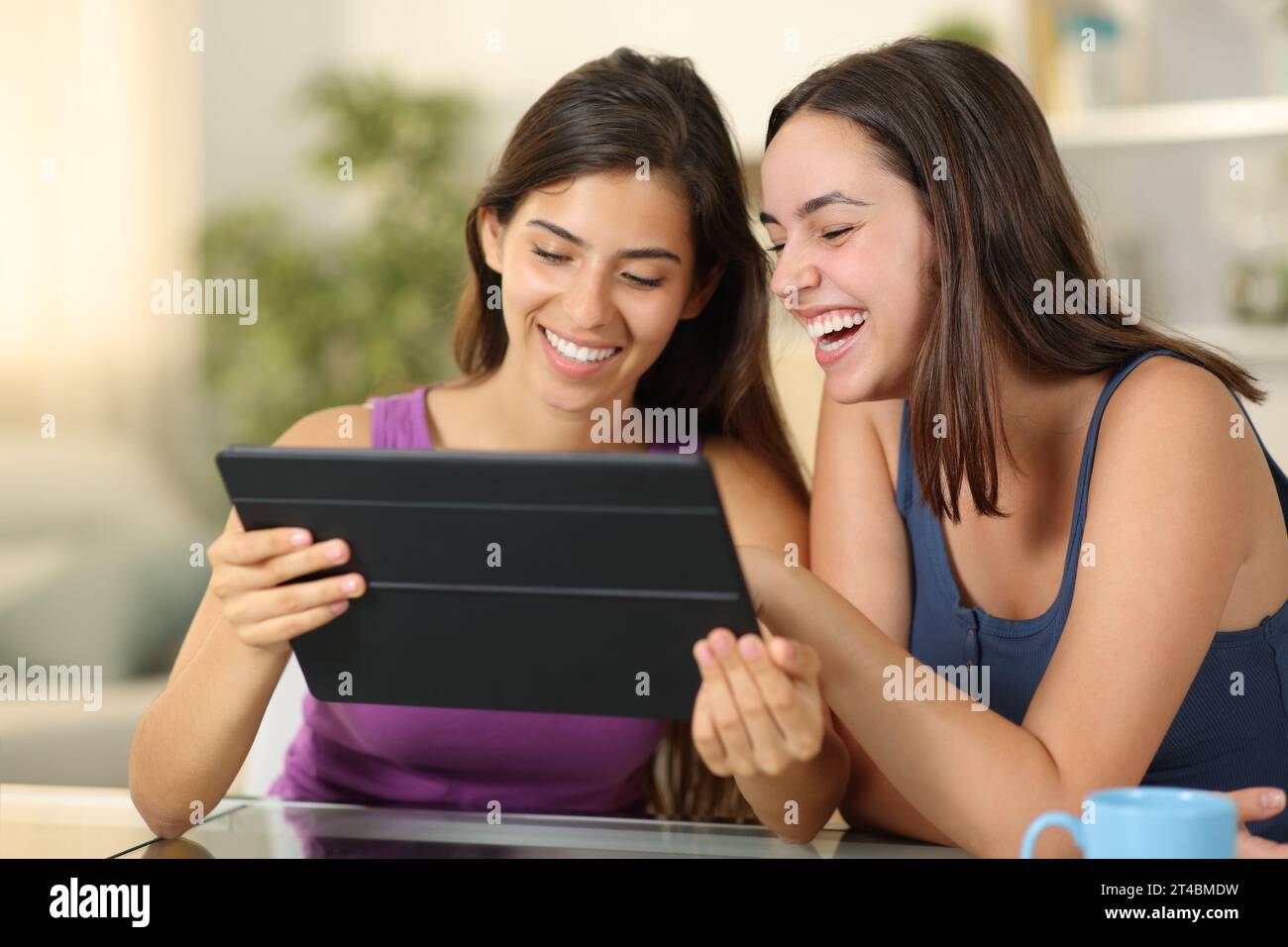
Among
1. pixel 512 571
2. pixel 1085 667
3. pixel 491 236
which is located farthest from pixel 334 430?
pixel 1085 667

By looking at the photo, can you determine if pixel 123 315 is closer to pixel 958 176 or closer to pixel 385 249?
pixel 385 249

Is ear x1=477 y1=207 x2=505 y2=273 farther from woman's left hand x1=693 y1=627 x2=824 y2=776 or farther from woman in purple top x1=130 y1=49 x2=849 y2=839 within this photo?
woman's left hand x1=693 y1=627 x2=824 y2=776

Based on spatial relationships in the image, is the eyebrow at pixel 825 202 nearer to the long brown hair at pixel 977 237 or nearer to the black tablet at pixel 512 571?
the long brown hair at pixel 977 237

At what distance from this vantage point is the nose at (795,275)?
1.23 metres

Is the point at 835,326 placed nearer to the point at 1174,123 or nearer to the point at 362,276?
A: the point at 1174,123

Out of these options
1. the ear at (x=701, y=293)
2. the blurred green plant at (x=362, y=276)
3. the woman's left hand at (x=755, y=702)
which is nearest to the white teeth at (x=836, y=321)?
the ear at (x=701, y=293)

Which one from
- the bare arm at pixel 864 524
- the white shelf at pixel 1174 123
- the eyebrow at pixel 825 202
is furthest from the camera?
the white shelf at pixel 1174 123

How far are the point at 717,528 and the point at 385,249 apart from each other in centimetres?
343

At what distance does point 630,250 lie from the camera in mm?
1409

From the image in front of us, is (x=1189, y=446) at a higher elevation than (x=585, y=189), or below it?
below

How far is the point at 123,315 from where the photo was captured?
172 inches

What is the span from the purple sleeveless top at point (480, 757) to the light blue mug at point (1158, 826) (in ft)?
2.58

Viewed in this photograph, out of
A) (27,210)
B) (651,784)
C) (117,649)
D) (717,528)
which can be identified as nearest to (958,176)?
(717,528)
